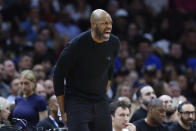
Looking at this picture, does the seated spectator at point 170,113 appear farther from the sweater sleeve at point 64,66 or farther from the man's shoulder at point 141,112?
the sweater sleeve at point 64,66

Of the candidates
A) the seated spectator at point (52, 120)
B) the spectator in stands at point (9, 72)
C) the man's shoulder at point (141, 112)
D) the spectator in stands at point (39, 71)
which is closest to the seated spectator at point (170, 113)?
the man's shoulder at point (141, 112)

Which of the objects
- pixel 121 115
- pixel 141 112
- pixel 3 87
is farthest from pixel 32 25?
pixel 121 115

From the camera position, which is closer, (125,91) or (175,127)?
(175,127)

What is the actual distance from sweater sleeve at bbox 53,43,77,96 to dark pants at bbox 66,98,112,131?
6.0 inches

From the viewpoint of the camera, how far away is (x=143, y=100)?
8.03m

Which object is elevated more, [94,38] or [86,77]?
[94,38]

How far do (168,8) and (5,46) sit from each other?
4578 millimetres

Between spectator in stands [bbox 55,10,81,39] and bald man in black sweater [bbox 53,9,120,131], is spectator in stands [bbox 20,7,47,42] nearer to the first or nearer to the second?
spectator in stands [bbox 55,10,81,39]

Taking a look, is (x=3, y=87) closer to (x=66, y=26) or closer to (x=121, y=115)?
(x=121, y=115)

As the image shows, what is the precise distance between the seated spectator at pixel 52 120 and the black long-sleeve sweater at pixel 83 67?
6.07 ft

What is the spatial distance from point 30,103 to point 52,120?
0.35 metres

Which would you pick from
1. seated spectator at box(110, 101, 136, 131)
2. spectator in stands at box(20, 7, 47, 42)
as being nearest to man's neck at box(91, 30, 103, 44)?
seated spectator at box(110, 101, 136, 131)

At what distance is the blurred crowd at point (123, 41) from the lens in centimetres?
976

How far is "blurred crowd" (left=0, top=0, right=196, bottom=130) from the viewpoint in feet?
32.0
